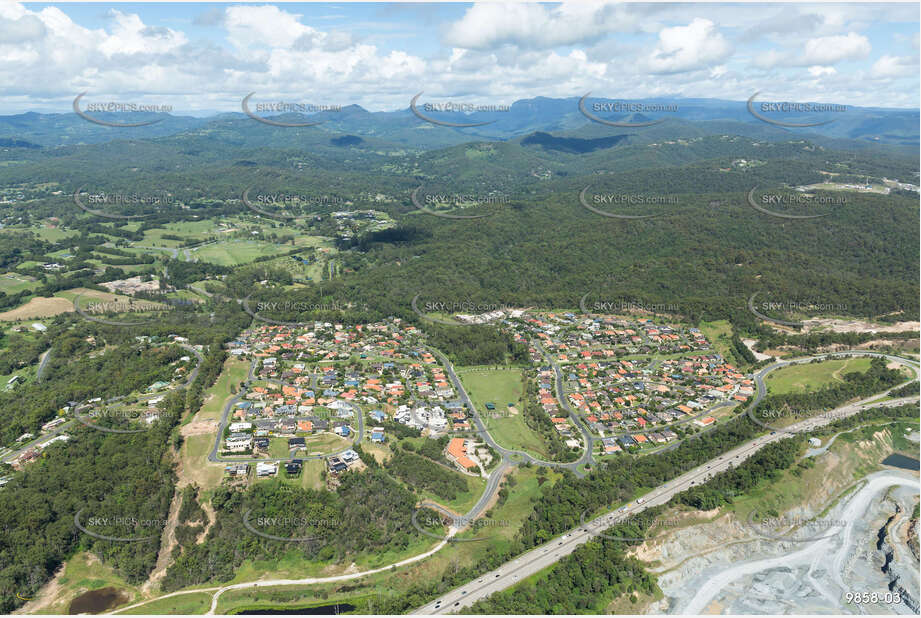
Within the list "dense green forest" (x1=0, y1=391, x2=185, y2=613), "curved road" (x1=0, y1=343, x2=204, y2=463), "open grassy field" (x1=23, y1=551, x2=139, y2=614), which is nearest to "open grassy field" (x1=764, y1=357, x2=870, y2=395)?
"dense green forest" (x1=0, y1=391, x2=185, y2=613)

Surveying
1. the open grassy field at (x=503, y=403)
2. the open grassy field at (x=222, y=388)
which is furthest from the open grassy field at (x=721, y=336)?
the open grassy field at (x=222, y=388)

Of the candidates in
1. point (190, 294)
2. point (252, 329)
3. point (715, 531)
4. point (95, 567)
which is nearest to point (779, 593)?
point (715, 531)

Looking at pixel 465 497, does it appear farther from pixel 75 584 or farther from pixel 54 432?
pixel 54 432

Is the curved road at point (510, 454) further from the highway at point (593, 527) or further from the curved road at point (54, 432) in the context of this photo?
the curved road at point (54, 432)

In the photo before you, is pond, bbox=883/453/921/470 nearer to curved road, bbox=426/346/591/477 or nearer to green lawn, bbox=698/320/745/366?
green lawn, bbox=698/320/745/366

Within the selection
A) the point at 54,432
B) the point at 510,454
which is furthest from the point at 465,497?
the point at 54,432

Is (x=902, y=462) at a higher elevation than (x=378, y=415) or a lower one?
lower
